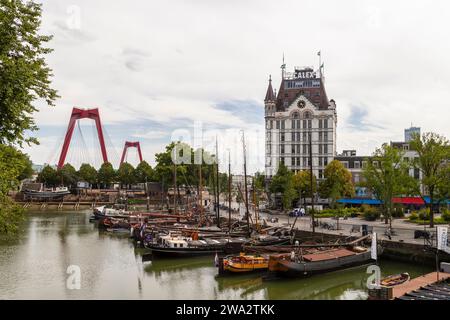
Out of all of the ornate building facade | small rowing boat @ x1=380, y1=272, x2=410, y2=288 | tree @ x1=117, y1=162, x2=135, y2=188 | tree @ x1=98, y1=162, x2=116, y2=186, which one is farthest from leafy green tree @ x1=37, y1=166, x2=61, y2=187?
small rowing boat @ x1=380, y1=272, x2=410, y2=288

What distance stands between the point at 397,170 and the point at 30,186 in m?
100.0

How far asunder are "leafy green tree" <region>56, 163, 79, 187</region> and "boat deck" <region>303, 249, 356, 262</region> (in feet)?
337

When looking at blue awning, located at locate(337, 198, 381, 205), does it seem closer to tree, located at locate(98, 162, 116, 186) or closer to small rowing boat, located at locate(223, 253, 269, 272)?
small rowing boat, located at locate(223, 253, 269, 272)

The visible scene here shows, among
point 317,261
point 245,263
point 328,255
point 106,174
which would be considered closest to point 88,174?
point 106,174

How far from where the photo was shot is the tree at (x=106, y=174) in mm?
124500

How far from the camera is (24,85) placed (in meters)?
14.8

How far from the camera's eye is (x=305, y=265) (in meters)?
29.8

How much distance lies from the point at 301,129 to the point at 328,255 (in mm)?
52233

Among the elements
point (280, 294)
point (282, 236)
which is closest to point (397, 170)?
point (282, 236)

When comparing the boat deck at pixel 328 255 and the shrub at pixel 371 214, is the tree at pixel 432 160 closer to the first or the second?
the shrub at pixel 371 214

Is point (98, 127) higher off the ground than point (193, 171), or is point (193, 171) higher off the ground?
point (98, 127)

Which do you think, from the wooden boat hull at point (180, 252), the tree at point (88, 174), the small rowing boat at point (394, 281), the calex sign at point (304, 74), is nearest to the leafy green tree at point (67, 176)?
the tree at point (88, 174)

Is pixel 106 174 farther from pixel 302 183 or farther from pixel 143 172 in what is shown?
pixel 302 183
